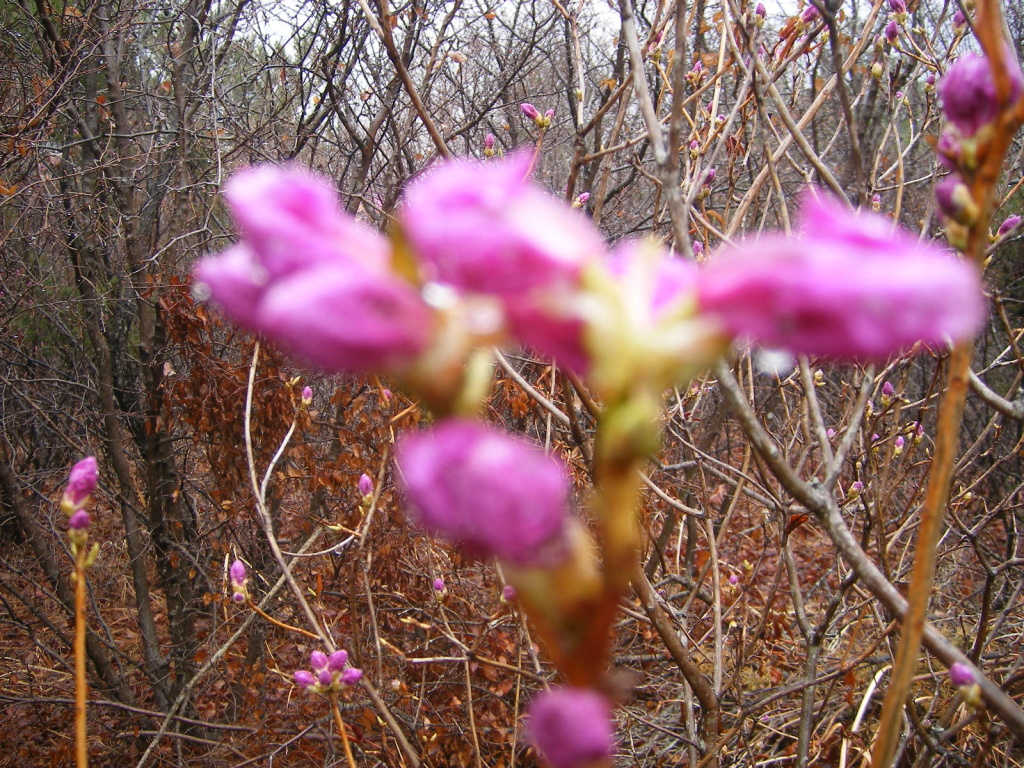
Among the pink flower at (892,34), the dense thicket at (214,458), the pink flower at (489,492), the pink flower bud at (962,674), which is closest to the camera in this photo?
the pink flower at (489,492)

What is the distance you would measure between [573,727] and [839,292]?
0.32 meters

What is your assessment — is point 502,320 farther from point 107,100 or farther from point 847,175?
point 847,175

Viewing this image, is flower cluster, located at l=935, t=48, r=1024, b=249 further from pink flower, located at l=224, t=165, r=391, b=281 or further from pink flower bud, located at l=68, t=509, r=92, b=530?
pink flower bud, located at l=68, t=509, r=92, b=530

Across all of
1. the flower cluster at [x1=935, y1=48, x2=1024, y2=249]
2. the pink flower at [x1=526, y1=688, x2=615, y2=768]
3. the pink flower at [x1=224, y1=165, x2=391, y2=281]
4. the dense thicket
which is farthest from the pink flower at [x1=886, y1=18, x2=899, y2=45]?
the pink flower at [x1=526, y1=688, x2=615, y2=768]

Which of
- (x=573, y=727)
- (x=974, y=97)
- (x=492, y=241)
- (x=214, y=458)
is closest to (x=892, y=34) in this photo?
(x=974, y=97)

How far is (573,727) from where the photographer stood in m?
0.47

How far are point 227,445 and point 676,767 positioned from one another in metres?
3.43

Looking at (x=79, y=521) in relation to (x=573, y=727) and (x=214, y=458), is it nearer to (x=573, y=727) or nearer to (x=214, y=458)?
(x=573, y=727)

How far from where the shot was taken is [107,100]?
4.96 metres

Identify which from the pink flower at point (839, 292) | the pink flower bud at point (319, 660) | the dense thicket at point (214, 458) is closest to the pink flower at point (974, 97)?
the pink flower at point (839, 292)

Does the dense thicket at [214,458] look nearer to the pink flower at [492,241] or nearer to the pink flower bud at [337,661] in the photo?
the pink flower bud at [337,661]

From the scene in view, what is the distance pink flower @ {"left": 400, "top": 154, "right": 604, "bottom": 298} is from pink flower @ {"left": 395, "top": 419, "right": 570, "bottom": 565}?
0.10m

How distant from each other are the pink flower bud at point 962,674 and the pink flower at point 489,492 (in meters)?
0.90

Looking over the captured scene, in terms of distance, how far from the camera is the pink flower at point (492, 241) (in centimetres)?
48
